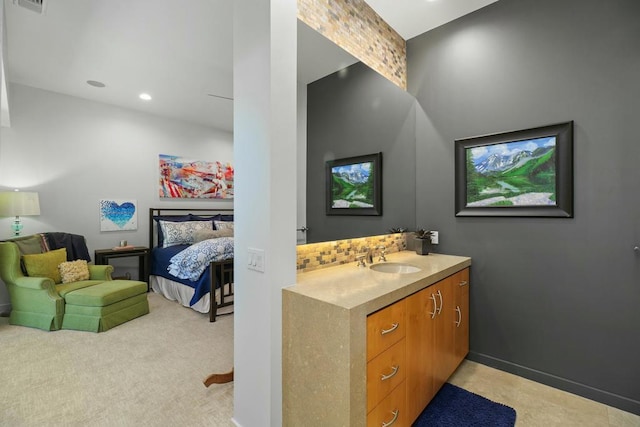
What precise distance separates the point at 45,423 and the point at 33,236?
277 cm

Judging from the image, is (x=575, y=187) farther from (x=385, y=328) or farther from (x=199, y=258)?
(x=199, y=258)

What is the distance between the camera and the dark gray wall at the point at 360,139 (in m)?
2.02

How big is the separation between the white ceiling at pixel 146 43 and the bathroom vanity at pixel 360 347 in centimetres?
128

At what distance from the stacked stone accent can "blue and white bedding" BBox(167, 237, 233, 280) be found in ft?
9.04

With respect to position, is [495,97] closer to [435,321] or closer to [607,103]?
[607,103]

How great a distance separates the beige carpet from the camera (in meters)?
1.86

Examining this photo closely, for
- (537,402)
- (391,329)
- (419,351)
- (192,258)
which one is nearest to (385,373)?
(391,329)

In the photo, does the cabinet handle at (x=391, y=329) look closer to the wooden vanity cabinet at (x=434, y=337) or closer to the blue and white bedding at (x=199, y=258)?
the wooden vanity cabinet at (x=434, y=337)

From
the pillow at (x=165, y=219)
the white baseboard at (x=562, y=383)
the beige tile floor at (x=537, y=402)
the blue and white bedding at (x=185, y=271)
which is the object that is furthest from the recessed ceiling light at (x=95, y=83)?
the white baseboard at (x=562, y=383)

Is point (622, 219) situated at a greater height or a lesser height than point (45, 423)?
greater

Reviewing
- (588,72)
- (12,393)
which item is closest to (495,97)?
(588,72)

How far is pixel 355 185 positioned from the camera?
241cm

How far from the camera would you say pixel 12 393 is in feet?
6.82

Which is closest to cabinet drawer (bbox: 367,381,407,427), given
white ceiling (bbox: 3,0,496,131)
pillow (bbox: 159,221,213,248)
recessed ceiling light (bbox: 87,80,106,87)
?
white ceiling (bbox: 3,0,496,131)
